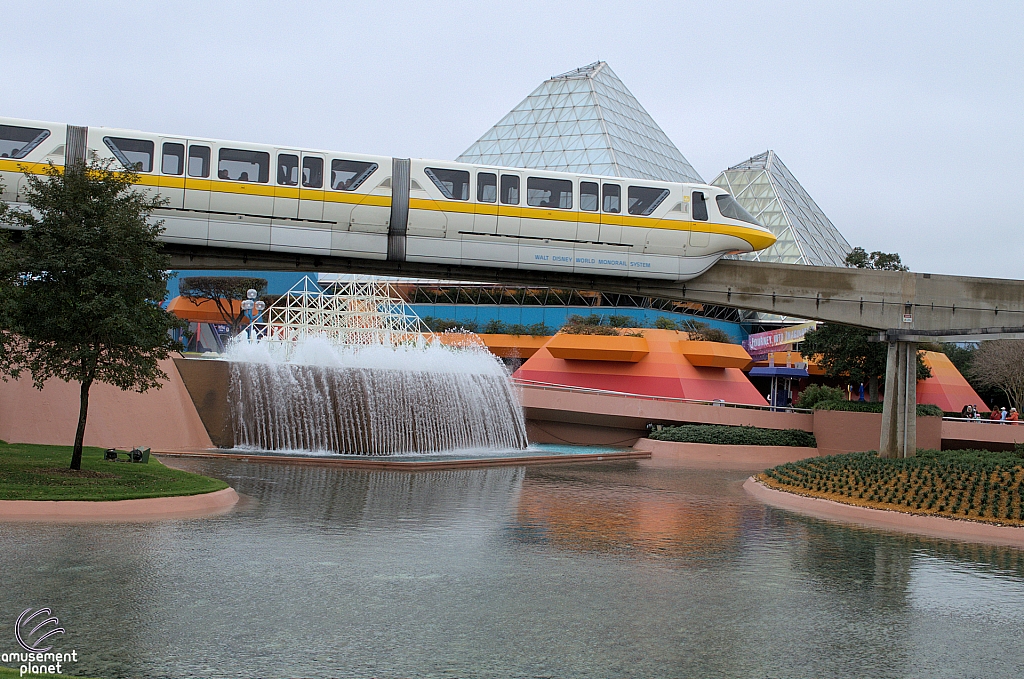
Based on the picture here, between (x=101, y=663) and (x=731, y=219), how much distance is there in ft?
71.9

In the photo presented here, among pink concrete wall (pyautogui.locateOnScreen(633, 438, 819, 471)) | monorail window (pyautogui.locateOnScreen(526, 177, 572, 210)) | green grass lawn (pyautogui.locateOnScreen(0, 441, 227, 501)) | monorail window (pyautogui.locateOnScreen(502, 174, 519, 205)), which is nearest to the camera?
green grass lawn (pyautogui.locateOnScreen(0, 441, 227, 501))

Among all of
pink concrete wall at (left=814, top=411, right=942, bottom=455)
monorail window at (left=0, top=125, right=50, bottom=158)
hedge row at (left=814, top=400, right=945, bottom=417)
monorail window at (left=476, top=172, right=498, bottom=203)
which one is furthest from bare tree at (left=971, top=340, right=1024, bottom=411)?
monorail window at (left=0, top=125, right=50, bottom=158)

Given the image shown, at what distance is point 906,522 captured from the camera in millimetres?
18438

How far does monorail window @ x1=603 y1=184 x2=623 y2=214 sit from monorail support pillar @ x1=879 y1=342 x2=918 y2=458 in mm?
8764

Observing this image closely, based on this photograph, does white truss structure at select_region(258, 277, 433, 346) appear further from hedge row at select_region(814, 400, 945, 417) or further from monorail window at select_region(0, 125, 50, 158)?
monorail window at select_region(0, 125, 50, 158)

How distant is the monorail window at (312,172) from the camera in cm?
2355

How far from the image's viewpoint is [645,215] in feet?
84.8

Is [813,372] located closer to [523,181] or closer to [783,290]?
[783,290]

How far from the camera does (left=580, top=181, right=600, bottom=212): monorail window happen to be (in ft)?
83.7

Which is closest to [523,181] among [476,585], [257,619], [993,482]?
[993,482]

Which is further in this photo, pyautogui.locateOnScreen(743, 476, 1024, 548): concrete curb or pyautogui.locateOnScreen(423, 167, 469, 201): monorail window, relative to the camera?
pyautogui.locateOnScreen(423, 167, 469, 201): monorail window

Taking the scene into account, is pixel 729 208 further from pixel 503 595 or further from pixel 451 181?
pixel 503 595

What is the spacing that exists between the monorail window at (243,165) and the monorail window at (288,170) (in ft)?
1.00

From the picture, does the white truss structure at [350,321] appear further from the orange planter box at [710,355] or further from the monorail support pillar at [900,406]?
the monorail support pillar at [900,406]
